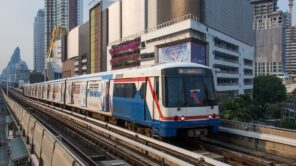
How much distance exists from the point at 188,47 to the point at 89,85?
4992 cm

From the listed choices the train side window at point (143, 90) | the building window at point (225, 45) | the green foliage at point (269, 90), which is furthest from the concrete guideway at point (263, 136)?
the green foliage at point (269, 90)

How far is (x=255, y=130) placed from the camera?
14594 mm

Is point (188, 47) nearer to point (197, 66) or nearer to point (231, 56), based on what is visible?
point (231, 56)

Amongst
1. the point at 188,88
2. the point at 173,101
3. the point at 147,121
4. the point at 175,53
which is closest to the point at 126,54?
the point at 175,53

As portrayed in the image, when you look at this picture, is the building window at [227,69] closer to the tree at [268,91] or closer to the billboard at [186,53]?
the billboard at [186,53]

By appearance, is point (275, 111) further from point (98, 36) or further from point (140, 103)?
point (140, 103)

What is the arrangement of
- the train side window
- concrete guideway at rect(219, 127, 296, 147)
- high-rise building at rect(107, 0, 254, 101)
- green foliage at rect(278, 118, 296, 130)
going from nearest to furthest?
concrete guideway at rect(219, 127, 296, 147) < the train side window < green foliage at rect(278, 118, 296, 130) < high-rise building at rect(107, 0, 254, 101)

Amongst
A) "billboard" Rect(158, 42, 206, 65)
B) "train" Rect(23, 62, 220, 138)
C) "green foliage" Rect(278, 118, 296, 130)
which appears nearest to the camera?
"train" Rect(23, 62, 220, 138)

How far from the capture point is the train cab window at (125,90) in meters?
16.8

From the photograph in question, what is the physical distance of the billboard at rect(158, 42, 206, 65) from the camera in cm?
7369

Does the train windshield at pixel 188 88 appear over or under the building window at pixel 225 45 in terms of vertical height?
under

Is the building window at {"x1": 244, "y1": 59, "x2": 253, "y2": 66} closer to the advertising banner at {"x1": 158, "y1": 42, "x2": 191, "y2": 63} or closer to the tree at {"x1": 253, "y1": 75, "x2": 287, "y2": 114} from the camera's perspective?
the tree at {"x1": 253, "y1": 75, "x2": 287, "y2": 114}

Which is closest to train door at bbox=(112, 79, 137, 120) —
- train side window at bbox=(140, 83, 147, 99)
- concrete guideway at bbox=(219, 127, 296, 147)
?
train side window at bbox=(140, 83, 147, 99)

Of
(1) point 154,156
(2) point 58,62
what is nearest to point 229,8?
(1) point 154,156
